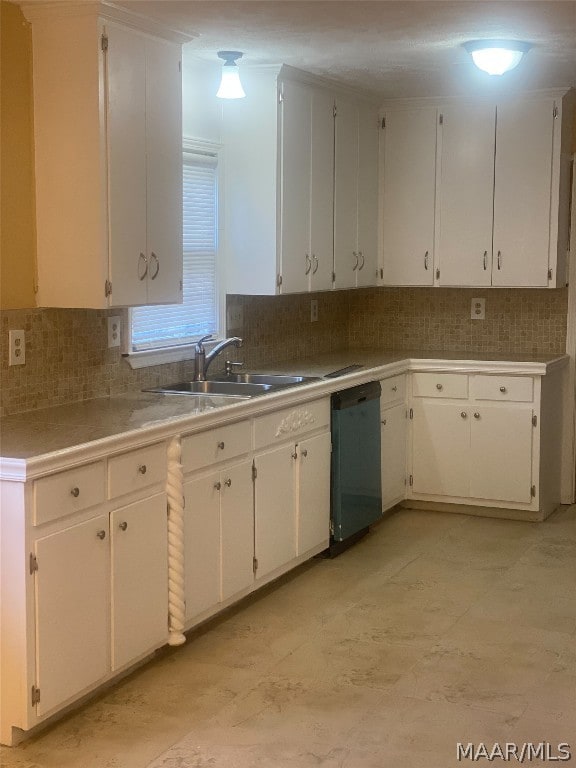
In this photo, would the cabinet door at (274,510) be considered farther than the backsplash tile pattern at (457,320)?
No

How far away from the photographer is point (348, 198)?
5.81 m

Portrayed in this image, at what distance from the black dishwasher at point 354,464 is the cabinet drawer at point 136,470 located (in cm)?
152

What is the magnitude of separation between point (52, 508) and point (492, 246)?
3636mm

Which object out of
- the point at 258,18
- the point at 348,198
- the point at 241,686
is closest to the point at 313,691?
the point at 241,686

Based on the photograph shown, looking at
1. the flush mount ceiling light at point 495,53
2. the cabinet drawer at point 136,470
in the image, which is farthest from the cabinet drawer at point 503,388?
the cabinet drawer at point 136,470

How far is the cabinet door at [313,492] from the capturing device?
4.74 m

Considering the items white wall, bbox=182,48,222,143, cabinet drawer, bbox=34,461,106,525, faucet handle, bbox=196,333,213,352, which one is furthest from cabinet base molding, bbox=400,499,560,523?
cabinet drawer, bbox=34,461,106,525

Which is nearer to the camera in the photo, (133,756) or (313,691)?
(133,756)

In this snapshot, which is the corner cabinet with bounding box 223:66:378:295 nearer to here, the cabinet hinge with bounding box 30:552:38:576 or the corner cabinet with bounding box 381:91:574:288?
the corner cabinet with bounding box 381:91:574:288

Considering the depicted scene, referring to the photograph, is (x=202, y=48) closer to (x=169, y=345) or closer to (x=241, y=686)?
(x=169, y=345)

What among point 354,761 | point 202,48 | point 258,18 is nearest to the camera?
point 354,761

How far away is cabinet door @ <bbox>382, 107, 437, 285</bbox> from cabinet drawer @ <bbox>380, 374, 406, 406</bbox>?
0.70 metres

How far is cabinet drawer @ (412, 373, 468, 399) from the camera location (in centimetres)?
586

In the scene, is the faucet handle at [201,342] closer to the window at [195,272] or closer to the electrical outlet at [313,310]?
the window at [195,272]
